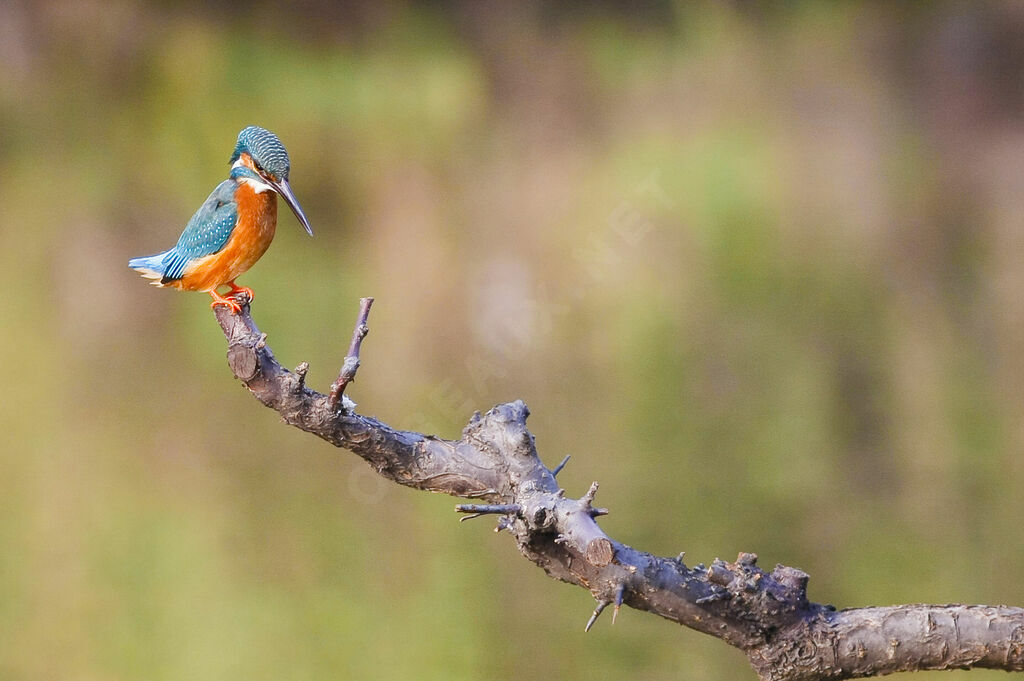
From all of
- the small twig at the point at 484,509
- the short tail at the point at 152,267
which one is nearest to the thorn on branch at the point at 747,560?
the small twig at the point at 484,509

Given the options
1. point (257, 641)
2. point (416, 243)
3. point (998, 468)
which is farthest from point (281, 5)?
point (998, 468)

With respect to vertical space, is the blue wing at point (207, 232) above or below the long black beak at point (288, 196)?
below

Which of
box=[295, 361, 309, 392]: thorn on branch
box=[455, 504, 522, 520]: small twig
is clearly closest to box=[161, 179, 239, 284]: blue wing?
box=[295, 361, 309, 392]: thorn on branch

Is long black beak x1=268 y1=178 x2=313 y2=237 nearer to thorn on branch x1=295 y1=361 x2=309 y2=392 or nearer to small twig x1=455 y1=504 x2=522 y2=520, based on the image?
thorn on branch x1=295 y1=361 x2=309 y2=392

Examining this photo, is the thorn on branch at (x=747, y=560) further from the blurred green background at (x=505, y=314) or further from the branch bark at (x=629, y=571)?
the blurred green background at (x=505, y=314)

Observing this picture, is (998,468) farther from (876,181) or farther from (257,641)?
(257,641)

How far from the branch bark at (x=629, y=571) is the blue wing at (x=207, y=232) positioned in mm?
67

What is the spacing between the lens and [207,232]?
39.6 inches

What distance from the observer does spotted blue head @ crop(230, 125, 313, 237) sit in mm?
992

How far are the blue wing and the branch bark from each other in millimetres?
67

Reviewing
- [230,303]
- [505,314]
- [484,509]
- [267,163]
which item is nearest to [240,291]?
[230,303]

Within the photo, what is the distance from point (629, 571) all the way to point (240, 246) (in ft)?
1.75

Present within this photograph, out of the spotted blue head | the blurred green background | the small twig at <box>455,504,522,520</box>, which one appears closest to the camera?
the small twig at <box>455,504,522,520</box>

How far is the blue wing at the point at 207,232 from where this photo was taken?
3.29 feet
